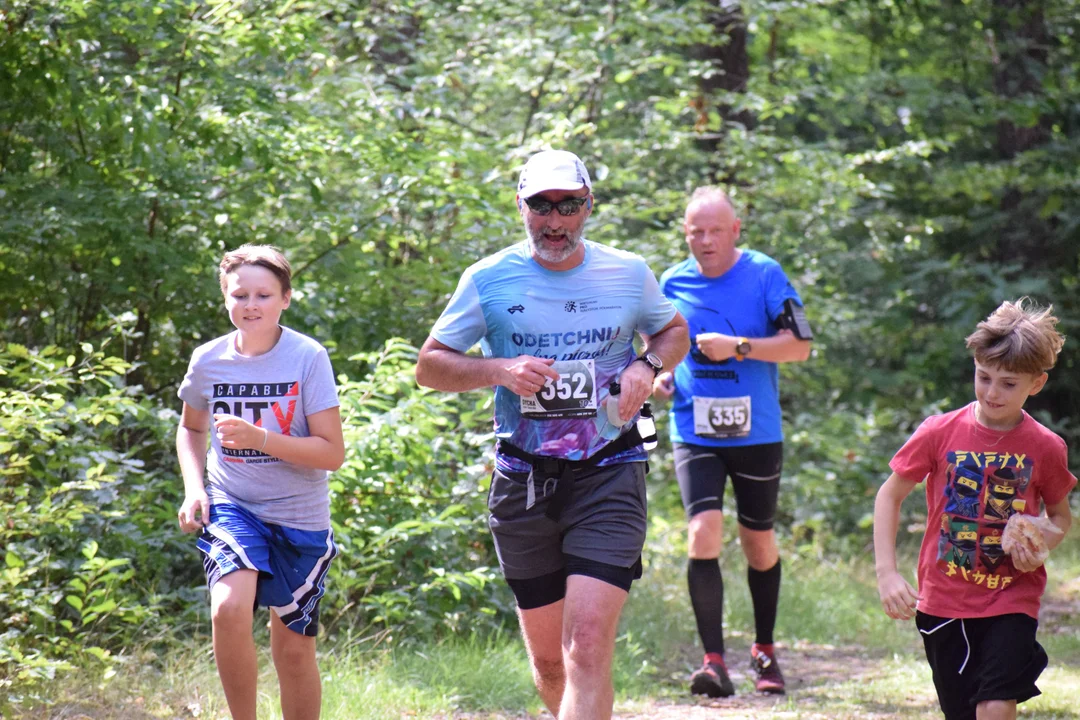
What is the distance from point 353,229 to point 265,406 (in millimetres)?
4021

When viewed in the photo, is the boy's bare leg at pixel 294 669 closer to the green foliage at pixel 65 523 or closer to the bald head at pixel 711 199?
the green foliage at pixel 65 523

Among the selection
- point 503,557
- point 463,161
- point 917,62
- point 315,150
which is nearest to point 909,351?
point 917,62

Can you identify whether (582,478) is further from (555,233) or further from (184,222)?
(184,222)

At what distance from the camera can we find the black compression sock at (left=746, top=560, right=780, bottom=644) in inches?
251

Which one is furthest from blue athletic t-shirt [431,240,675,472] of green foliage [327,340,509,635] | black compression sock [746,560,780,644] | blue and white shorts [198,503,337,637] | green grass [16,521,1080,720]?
black compression sock [746,560,780,644]

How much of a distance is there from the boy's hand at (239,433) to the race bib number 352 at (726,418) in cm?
277

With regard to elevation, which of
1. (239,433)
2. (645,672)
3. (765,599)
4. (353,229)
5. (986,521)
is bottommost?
(645,672)

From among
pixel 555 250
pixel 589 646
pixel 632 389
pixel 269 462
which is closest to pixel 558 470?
pixel 632 389

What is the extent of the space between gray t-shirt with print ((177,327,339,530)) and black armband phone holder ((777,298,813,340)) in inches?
108

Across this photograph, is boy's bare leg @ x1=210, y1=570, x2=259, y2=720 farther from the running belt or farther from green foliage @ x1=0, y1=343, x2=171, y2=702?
green foliage @ x1=0, y1=343, x2=171, y2=702

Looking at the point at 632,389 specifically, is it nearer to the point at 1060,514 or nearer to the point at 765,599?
the point at 1060,514

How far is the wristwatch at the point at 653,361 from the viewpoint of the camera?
4.05 meters

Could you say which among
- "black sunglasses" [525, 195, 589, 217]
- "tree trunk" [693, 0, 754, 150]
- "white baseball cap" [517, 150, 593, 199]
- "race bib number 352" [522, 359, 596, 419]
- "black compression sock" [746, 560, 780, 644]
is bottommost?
"black compression sock" [746, 560, 780, 644]

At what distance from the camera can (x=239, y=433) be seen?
12.7 feet
